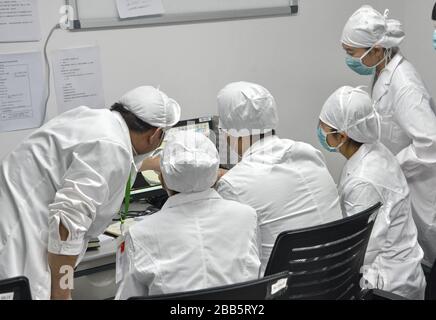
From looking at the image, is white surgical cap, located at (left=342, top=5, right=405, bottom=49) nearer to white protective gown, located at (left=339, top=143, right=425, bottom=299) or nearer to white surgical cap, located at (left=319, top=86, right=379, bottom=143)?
white surgical cap, located at (left=319, top=86, right=379, bottom=143)

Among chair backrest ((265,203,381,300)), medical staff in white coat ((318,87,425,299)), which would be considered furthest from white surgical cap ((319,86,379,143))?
chair backrest ((265,203,381,300))

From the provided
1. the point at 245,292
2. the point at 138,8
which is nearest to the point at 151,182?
the point at 138,8

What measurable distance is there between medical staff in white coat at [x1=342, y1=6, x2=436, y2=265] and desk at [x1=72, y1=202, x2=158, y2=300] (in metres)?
1.42

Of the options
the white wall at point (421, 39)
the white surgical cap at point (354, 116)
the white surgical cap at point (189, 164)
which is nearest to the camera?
the white surgical cap at point (189, 164)

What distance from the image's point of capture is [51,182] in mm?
1768

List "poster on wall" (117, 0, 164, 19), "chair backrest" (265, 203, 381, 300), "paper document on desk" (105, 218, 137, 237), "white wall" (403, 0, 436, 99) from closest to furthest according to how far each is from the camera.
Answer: "chair backrest" (265, 203, 381, 300) → "paper document on desk" (105, 218, 137, 237) → "poster on wall" (117, 0, 164, 19) → "white wall" (403, 0, 436, 99)

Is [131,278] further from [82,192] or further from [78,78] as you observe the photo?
[78,78]

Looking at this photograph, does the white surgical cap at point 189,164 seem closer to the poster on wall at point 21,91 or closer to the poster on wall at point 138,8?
the poster on wall at point 21,91

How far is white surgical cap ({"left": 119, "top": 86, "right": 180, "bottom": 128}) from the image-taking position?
1891mm

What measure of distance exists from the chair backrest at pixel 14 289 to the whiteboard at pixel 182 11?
168cm

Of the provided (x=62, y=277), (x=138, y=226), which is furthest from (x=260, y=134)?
(x=62, y=277)

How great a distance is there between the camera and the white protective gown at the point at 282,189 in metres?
1.96

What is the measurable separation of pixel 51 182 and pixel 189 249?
46cm

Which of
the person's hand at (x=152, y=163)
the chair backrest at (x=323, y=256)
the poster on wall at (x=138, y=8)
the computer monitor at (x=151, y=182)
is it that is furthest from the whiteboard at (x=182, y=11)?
the chair backrest at (x=323, y=256)
